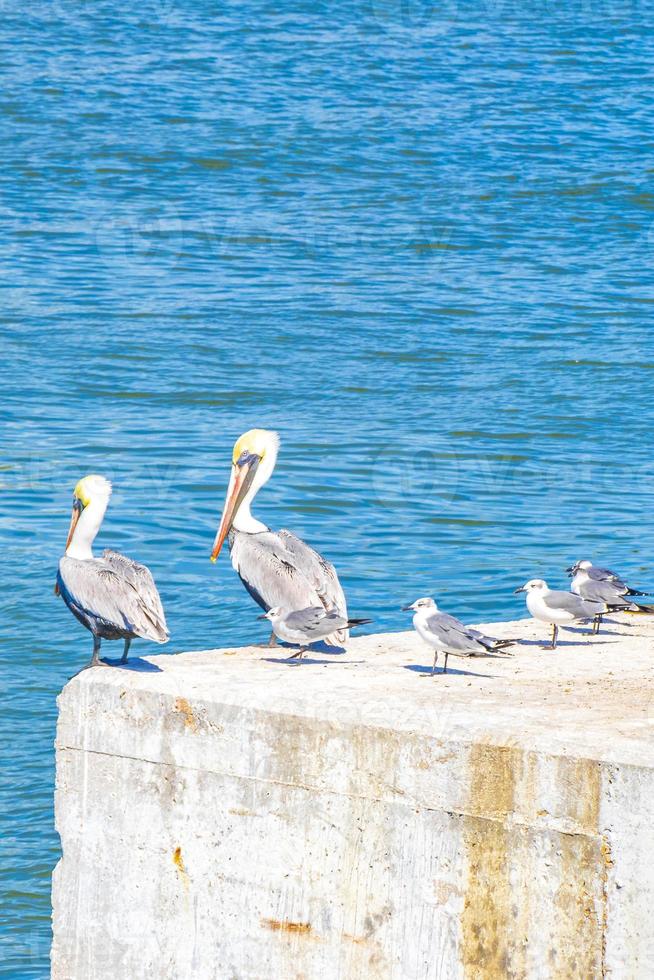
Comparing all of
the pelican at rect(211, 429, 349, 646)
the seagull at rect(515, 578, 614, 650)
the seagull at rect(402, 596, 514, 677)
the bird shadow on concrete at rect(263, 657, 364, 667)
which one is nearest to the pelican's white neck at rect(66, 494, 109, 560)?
the pelican at rect(211, 429, 349, 646)

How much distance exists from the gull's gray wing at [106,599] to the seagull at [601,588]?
89.5 inches

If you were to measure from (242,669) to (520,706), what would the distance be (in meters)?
1.40

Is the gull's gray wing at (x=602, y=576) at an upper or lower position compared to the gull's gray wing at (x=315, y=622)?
lower

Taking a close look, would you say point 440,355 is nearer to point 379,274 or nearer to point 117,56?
point 379,274

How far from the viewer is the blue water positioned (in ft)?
47.3

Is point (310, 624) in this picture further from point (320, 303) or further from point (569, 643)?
point (320, 303)

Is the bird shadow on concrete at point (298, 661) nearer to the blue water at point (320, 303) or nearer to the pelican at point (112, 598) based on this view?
the pelican at point (112, 598)

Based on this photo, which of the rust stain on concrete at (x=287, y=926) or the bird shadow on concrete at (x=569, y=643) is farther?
the bird shadow on concrete at (x=569, y=643)

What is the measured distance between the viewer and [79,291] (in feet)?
81.4

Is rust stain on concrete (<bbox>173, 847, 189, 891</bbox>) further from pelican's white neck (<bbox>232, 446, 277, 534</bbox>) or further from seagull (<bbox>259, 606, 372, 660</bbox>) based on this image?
pelican's white neck (<bbox>232, 446, 277, 534</bbox>)

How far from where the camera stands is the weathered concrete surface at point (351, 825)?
20.6ft

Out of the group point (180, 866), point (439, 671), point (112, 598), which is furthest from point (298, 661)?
point (180, 866)

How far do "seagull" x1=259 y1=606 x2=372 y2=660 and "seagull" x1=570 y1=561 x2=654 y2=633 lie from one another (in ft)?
4.66

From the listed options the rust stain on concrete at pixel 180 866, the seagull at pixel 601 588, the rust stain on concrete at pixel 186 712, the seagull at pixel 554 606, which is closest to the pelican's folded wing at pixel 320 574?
the seagull at pixel 554 606
